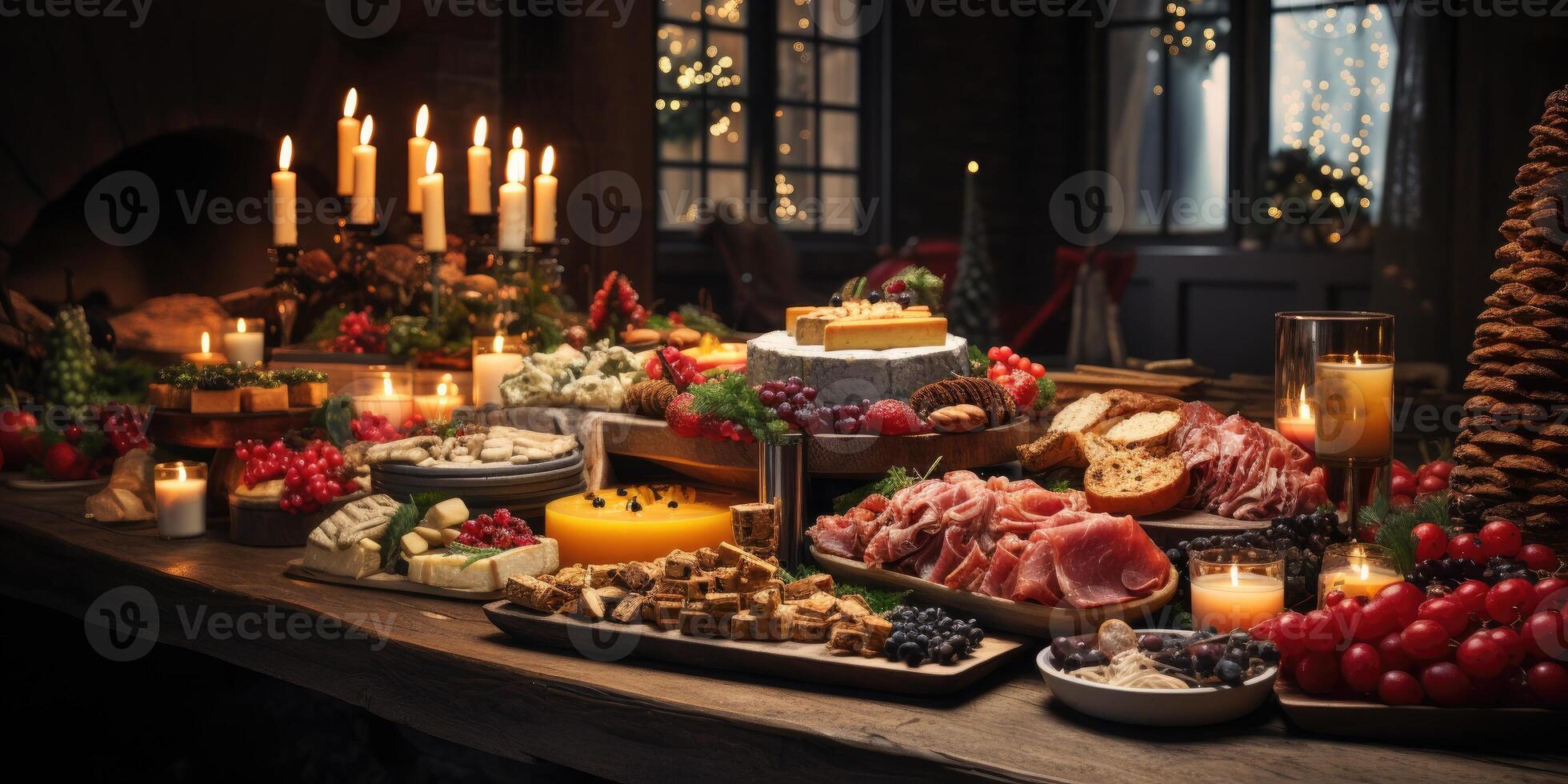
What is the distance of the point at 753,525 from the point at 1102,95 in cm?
778

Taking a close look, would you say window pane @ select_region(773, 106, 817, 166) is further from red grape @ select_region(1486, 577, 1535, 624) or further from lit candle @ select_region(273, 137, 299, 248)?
red grape @ select_region(1486, 577, 1535, 624)

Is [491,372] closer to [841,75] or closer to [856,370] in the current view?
[856,370]

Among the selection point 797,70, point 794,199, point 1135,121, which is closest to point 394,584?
point 794,199

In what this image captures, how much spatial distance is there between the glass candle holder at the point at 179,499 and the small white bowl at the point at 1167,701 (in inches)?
85.3

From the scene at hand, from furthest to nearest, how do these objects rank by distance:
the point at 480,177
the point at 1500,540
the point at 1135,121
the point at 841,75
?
the point at 1135,121 < the point at 841,75 < the point at 480,177 < the point at 1500,540

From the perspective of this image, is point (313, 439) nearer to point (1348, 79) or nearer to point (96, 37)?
point (96, 37)

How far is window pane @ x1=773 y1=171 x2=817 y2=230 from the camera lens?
882cm

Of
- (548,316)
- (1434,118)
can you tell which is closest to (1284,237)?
(1434,118)

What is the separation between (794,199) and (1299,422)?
6.48 meters

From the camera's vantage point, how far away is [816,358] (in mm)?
2984

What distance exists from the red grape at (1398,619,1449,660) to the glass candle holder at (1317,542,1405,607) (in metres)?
0.23

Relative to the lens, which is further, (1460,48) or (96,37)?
(1460,48)

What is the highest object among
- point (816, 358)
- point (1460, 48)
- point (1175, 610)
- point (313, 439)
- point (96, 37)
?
point (1460, 48)

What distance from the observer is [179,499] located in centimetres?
320
